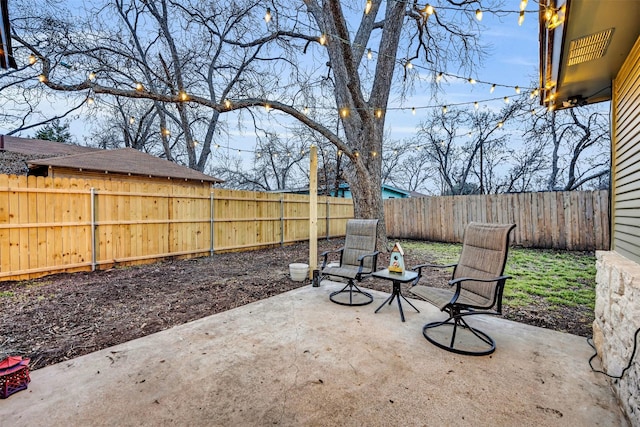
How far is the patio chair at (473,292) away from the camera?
238 centimetres

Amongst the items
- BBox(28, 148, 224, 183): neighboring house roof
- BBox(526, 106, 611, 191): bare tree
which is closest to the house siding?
BBox(526, 106, 611, 191): bare tree

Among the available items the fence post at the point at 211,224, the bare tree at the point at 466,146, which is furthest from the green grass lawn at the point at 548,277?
the bare tree at the point at 466,146

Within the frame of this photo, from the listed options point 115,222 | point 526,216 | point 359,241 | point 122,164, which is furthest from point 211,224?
point 526,216

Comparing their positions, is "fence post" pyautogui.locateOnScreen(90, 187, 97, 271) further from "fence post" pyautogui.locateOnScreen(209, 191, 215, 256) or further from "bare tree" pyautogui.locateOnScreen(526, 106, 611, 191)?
"bare tree" pyautogui.locateOnScreen(526, 106, 611, 191)

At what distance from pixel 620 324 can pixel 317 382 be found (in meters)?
Answer: 1.93

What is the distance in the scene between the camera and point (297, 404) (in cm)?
170

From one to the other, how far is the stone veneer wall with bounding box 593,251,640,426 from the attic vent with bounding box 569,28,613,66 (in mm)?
1834

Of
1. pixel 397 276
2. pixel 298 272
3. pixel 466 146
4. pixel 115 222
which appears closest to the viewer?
pixel 397 276

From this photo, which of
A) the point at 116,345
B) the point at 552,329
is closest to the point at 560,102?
the point at 552,329

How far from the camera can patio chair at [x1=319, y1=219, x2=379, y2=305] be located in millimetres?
3617

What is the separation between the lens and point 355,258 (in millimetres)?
4016

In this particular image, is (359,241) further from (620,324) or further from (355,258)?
(620,324)

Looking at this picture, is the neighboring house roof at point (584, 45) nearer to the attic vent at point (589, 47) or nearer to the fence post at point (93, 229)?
the attic vent at point (589, 47)

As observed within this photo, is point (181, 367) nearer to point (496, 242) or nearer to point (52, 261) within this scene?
point (496, 242)
